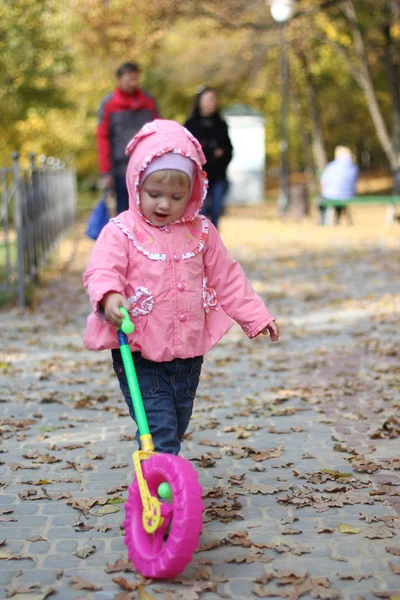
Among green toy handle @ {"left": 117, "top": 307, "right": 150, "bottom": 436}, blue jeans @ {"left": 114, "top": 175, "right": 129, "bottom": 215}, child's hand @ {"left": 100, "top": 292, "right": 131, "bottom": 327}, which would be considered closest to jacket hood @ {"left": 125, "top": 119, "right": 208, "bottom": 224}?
child's hand @ {"left": 100, "top": 292, "right": 131, "bottom": 327}

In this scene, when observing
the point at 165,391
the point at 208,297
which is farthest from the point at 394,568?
the point at 208,297

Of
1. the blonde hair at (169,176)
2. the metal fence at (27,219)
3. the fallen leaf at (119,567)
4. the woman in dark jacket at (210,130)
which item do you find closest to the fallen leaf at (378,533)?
the fallen leaf at (119,567)

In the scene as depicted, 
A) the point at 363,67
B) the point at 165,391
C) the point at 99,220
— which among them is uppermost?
the point at 363,67

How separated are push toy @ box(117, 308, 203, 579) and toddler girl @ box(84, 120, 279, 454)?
235 mm

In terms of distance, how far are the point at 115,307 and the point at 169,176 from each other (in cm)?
60

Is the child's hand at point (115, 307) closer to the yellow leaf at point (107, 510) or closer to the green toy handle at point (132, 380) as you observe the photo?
the green toy handle at point (132, 380)

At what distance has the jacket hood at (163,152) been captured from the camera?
3988 millimetres

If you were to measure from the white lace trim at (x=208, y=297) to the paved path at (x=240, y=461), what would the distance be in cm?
90

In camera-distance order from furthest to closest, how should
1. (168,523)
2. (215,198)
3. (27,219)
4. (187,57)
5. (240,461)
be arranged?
(187,57) → (215,198) → (27,219) → (240,461) → (168,523)

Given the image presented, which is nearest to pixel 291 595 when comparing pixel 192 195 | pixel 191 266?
pixel 191 266

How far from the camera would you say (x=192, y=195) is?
13.9ft

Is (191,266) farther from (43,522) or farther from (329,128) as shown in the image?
(329,128)

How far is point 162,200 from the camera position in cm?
401

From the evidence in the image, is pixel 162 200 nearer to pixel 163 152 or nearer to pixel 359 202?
pixel 163 152
